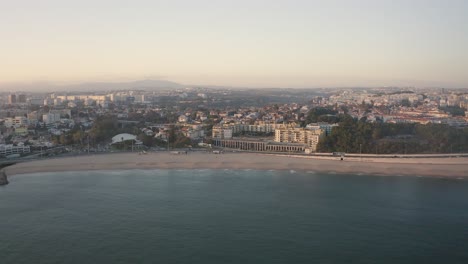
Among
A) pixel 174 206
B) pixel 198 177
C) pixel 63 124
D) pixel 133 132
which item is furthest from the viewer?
pixel 63 124

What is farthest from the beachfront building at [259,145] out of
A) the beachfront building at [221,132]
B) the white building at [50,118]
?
the white building at [50,118]

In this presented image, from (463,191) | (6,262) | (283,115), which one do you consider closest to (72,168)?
(6,262)

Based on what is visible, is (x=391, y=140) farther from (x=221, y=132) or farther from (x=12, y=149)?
(x=12, y=149)

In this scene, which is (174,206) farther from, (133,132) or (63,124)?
(63,124)

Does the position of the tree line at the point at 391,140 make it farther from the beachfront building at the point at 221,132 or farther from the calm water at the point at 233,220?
the beachfront building at the point at 221,132

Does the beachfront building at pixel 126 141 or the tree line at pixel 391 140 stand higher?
the tree line at pixel 391 140

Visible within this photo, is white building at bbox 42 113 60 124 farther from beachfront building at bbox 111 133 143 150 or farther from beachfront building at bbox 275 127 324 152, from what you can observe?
beachfront building at bbox 275 127 324 152

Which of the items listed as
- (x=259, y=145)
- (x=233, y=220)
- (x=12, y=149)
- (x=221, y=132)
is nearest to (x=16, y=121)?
(x=12, y=149)
